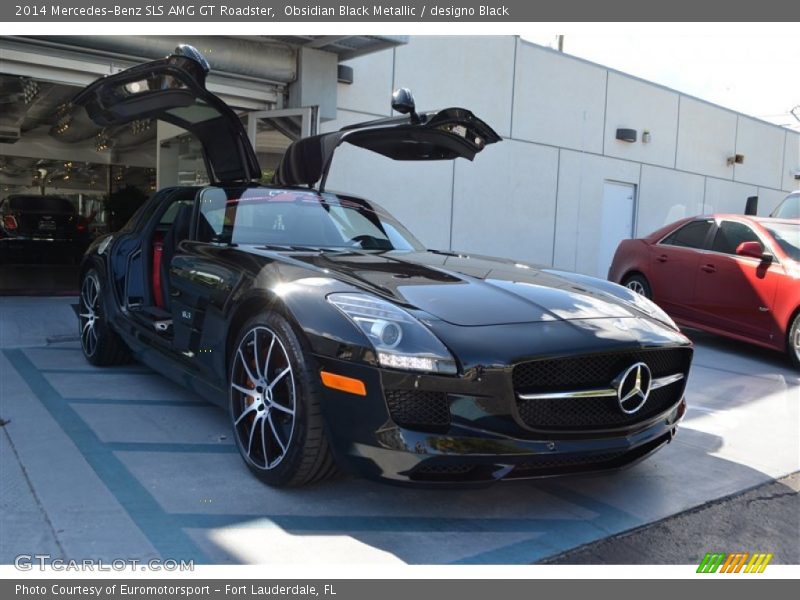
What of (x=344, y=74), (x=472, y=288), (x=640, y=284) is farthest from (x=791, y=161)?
(x=472, y=288)

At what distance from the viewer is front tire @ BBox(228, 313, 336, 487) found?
8.82ft

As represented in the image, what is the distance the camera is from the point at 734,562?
2602mm

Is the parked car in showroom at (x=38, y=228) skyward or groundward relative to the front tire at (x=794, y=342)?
skyward

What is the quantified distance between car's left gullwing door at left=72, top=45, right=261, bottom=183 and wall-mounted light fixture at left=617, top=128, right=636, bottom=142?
871 centimetres

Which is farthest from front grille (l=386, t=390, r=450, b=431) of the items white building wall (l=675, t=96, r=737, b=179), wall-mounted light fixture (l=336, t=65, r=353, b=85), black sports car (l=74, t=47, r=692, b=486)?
white building wall (l=675, t=96, r=737, b=179)

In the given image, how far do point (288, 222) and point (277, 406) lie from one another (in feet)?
4.57

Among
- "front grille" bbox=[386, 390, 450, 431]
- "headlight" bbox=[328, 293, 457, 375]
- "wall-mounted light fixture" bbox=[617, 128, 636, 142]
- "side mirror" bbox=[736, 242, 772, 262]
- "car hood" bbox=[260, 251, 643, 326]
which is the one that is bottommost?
"front grille" bbox=[386, 390, 450, 431]

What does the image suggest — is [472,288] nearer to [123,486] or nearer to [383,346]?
[383,346]

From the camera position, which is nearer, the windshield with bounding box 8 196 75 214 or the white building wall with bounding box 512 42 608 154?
the white building wall with bounding box 512 42 608 154

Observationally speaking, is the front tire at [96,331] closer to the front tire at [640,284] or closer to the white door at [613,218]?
the front tire at [640,284]

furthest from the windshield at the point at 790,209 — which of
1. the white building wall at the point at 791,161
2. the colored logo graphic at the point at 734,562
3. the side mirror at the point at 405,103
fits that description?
the white building wall at the point at 791,161

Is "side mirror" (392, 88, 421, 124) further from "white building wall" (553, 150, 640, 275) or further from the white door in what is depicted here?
the white door

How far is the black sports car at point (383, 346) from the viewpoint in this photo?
247 cm

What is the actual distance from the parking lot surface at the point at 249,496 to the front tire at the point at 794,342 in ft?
6.02
